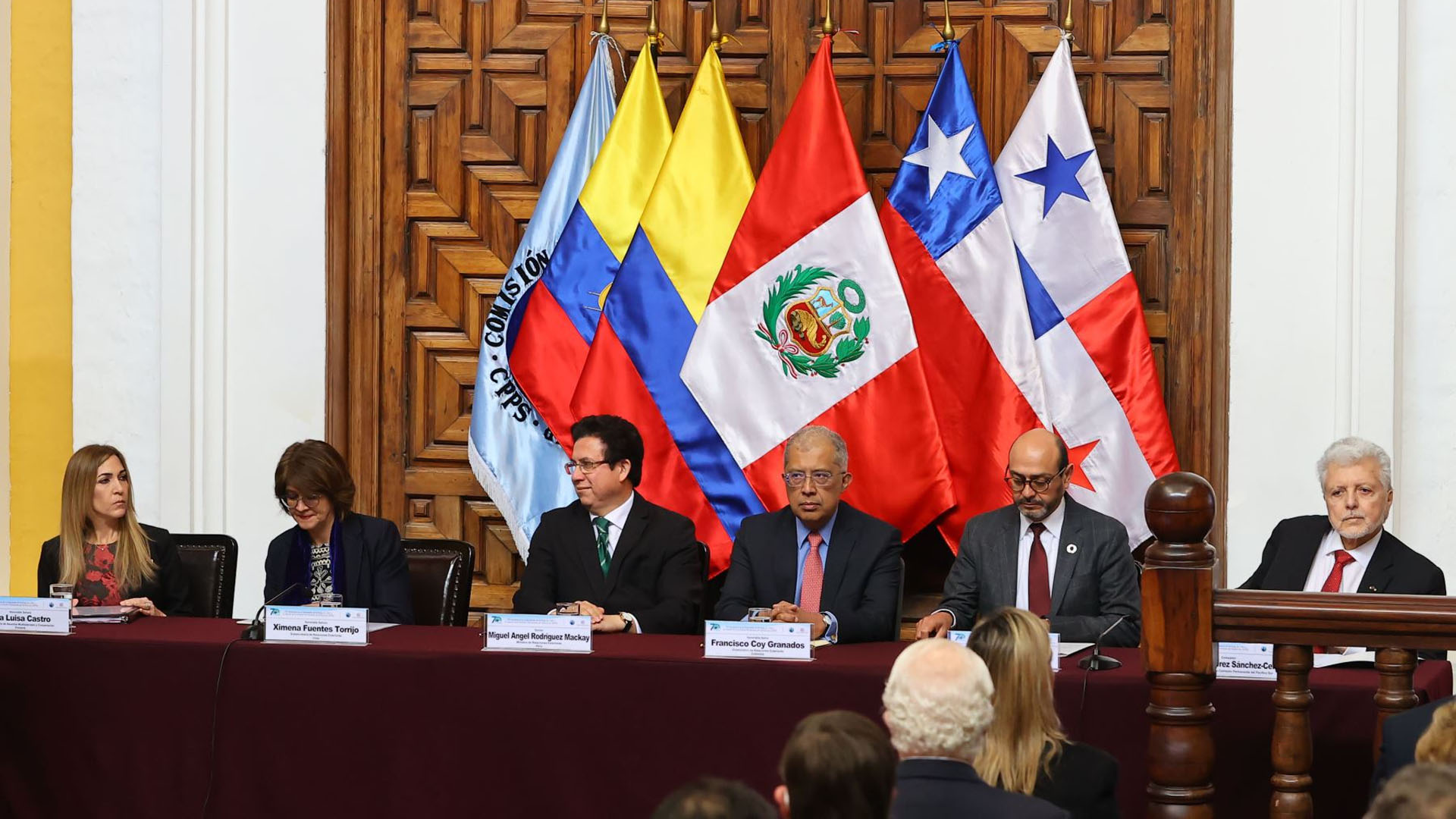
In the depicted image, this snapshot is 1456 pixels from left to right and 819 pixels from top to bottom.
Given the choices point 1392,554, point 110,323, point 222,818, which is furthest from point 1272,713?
point 110,323

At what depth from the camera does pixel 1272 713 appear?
303cm

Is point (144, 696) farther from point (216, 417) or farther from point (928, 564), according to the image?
point (928, 564)

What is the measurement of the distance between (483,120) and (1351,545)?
2.96 m

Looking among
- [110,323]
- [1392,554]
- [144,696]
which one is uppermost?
[110,323]

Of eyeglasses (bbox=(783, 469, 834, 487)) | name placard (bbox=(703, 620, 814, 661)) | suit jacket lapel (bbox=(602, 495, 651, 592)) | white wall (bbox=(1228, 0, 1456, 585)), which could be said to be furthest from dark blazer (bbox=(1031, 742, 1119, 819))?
white wall (bbox=(1228, 0, 1456, 585))

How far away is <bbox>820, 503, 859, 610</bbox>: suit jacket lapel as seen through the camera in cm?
400

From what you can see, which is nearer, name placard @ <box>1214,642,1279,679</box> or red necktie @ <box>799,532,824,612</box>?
name placard @ <box>1214,642,1279,679</box>

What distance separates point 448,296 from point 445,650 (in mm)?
2069

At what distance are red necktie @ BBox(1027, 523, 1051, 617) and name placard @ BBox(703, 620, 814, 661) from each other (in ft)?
2.80

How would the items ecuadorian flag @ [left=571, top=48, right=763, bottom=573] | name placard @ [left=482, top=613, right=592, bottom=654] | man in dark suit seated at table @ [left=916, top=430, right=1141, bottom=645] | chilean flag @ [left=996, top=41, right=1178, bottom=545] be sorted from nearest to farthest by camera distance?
name placard @ [left=482, top=613, right=592, bottom=654] → man in dark suit seated at table @ [left=916, top=430, right=1141, bottom=645] → chilean flag @ [left=996, top=41, right=1178, bottom=545] → ecuadorian flag @ [left=571, top=48, right=763, bottom=573]

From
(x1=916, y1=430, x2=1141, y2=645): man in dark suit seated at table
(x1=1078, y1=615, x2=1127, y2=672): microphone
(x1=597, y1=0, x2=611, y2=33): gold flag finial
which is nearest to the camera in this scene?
(x1=1078, y1=615, x2=1127, y2=672): microphone

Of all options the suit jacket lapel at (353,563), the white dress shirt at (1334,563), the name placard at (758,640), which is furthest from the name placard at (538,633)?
the white dress shirt at (1334,563)

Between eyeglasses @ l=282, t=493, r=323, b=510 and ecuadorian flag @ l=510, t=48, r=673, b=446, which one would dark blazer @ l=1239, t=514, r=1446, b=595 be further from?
eyeglasses @ l=282, t=493, r=323, b=510

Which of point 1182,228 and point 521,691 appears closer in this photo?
point 521,691
